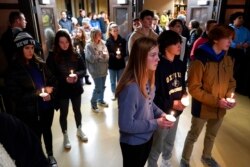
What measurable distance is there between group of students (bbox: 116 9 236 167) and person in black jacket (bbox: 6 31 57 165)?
1.01 meters

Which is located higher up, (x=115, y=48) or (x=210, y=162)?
(x=115, y=48)

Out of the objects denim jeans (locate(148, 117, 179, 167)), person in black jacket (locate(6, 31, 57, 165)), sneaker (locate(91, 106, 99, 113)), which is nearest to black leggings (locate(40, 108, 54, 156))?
person in black jacket (locate(6, 31, 57, 165))

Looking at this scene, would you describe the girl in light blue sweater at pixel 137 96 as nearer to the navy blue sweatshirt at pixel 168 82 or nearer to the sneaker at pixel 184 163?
the navy blue sweatshirt at pixel 168 82

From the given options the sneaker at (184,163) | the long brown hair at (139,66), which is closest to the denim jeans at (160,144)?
the sneaker at (184,163)

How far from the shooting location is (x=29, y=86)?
213cm

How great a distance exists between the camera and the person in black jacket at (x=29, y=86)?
2.06m

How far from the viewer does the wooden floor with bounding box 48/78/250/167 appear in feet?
8.64

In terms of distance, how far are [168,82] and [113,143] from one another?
55.8 inches

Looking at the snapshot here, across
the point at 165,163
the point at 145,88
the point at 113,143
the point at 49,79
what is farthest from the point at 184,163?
the point at 49,79

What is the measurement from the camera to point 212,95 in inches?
81.9

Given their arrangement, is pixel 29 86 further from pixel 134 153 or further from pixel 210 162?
pixel 210 162

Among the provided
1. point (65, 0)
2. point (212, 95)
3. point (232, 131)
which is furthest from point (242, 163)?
point (65, 0)

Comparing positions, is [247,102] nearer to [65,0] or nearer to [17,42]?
[17,42]

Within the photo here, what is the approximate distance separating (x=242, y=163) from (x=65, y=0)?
11238mm
